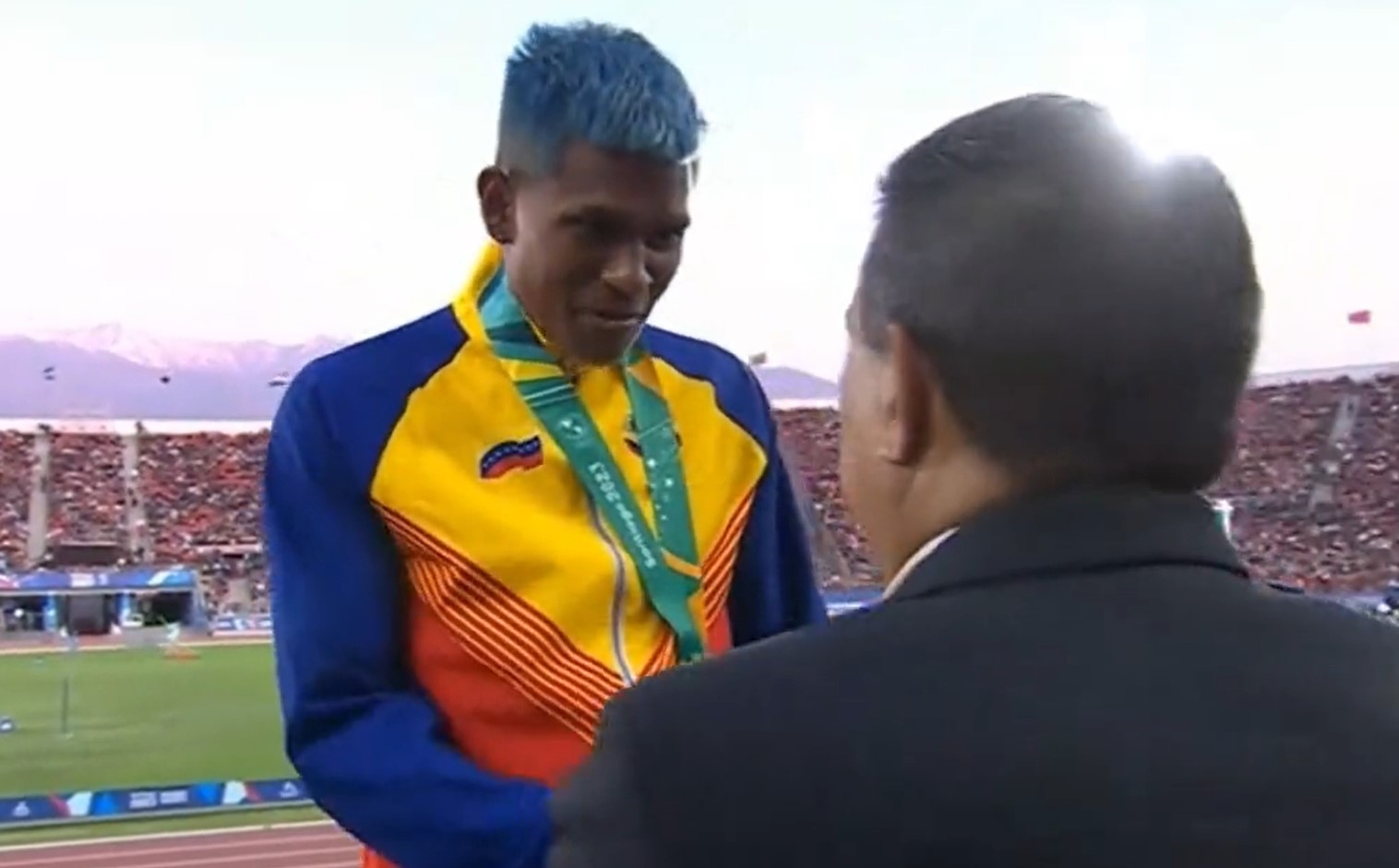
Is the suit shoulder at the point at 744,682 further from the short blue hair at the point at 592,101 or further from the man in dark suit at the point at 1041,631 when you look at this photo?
the short blue hair at the point at 592,101

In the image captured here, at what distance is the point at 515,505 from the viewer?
5.14 ft

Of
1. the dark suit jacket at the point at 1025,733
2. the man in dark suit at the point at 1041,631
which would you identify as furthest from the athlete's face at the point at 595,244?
the dark suit jacket at the point at 1025,733

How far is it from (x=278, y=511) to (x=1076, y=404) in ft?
2.84

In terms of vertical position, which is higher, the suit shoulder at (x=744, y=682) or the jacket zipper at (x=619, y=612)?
the suit shoulder at (x=744, y=682)

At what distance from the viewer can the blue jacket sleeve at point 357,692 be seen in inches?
57.2

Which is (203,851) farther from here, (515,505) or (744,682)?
(744,682)

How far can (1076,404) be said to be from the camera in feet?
3.13

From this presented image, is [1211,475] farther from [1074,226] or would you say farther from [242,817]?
[242,817]

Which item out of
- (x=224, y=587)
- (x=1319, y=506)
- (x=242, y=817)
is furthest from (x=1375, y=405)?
(x=242, y=817)

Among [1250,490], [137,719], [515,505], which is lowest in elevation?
[1250,490]

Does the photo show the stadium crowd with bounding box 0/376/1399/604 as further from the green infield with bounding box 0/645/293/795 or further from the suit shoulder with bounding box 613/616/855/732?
the suit shoulder with bounding box 613/616/855/732

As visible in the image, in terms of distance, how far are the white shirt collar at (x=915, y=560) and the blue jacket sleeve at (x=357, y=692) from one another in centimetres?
50

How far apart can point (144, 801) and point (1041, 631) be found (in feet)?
39.1

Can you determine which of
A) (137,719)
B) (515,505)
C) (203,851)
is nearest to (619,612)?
(515,505)
